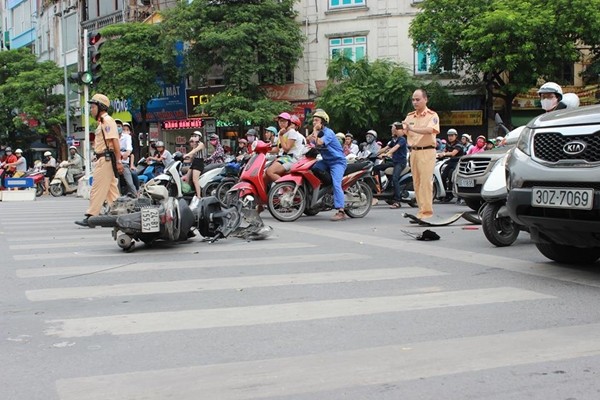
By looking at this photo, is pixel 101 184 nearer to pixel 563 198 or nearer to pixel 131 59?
pixel 563 198

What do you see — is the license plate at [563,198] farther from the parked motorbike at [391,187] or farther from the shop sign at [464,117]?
the shop sign at [464,117]

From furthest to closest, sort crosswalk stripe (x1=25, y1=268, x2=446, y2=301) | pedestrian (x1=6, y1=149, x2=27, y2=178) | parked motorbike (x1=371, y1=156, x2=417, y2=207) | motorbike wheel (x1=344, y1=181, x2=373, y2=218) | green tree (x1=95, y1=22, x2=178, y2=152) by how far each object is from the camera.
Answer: green tree (x1=95, y1=22, x2=178, y2=152), pedestrian (x1=6, y1=149, x2=27, y2=178), parked motorbike (x1=371, y1=156, x2=417, y2=207), motorbike wheel (x1=344, y1=181, x2=373, y2=218), crosswalk stripe (x1=25, y1=268, x2=446, y2=301)

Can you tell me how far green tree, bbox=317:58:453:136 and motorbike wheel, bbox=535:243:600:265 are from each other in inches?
943

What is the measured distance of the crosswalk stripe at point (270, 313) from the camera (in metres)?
4.83

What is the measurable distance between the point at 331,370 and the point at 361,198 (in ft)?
30.2

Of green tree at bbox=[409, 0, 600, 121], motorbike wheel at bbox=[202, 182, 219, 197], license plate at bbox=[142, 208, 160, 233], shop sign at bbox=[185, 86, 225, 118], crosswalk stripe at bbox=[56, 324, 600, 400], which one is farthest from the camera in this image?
shop sign at bbox=[185, 86, 225, 118]

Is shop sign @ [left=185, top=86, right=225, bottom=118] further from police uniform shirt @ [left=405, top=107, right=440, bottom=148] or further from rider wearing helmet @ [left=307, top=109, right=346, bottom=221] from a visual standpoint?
police uniform shirt @ [left=405, top=107, right=440, bottom=148]

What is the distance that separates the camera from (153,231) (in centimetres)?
822

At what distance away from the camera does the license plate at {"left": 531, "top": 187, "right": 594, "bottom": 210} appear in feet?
18.5

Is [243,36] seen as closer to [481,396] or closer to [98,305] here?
[98,305]

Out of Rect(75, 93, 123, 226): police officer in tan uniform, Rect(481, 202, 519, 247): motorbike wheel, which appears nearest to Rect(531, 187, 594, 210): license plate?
Rect(481, 202, 519, 247): motorbike wheel

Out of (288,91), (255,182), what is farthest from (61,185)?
(255,182)

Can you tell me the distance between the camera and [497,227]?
8.53 metres

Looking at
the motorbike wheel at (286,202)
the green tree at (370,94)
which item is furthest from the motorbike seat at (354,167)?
the green tree at (370,94)
